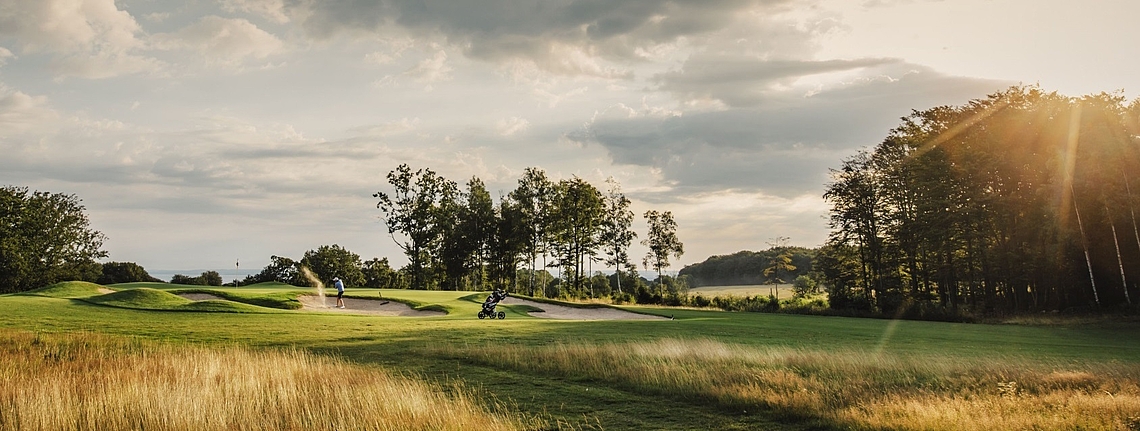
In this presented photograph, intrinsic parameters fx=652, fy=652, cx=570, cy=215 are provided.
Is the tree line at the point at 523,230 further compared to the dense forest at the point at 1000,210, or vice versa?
the tree line at the point at 523,230

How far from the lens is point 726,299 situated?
58.2m

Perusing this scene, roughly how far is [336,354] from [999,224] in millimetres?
48530

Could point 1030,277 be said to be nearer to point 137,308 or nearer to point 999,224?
point 999,224

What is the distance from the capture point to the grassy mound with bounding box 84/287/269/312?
2823 centimetres

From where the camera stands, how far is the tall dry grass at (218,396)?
359 inches

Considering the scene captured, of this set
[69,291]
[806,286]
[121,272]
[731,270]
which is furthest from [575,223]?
[731,270]

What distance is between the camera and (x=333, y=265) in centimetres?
8744

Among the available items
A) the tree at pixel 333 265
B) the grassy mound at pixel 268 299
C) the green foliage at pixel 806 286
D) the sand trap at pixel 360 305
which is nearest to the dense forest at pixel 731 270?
the green foliage at pixel 806 286

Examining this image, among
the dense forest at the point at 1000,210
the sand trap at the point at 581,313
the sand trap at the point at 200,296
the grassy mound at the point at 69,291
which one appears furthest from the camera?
the dense forest at the point at 1000,210

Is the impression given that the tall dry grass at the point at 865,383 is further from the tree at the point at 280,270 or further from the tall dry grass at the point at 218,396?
the tree at the point at 280,270

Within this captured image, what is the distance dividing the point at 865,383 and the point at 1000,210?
41.1m

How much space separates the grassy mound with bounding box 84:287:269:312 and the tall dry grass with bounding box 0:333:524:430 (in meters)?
14.4

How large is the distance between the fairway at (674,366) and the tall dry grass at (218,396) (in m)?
0.77

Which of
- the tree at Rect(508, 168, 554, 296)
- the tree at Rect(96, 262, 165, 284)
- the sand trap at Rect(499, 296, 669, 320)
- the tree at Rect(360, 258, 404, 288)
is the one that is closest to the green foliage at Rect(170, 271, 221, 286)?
the tree at Rect(96, 262, 165, 284)
